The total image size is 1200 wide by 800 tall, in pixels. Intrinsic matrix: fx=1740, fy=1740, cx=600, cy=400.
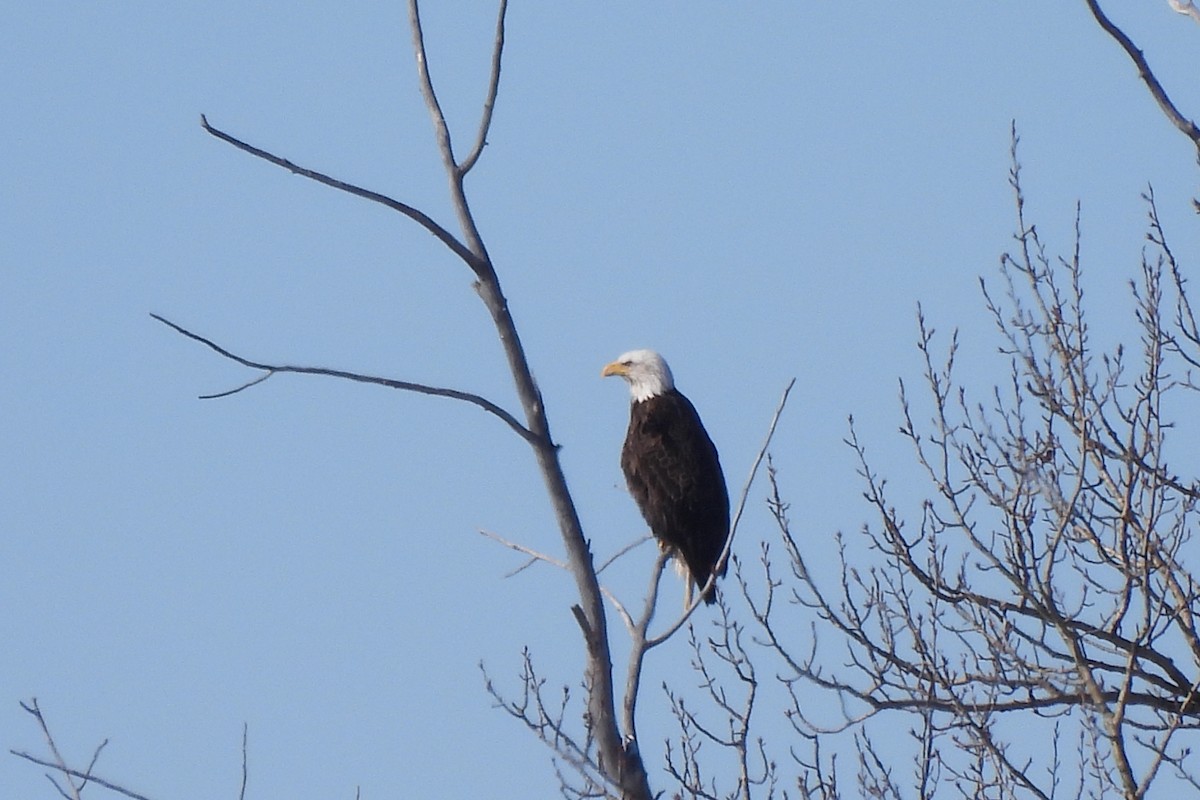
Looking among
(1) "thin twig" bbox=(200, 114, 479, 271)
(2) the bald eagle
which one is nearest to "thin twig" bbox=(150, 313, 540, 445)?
(1) "thin twig" bbox=(200, 114, 479, 271)

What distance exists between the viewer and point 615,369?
8.44 meters

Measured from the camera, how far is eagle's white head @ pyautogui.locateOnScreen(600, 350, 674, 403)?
834cm

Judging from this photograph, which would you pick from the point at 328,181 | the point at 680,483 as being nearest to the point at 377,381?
the point at 328,181

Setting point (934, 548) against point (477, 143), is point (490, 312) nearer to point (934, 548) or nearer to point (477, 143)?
point (477, 143)

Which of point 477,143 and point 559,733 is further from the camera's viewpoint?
point 559,733

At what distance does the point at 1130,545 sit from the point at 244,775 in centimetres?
271

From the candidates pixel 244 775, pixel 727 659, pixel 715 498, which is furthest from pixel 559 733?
pixel 715 498

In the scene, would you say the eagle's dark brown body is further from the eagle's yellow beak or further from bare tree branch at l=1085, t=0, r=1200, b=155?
bare tree branch at l=1085, t=0, r=1200, b=155

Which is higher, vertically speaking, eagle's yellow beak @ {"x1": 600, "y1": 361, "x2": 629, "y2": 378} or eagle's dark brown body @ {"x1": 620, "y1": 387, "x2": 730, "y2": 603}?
eagle's yellow beak @ {"x1": 600, "y1": 361, "x2": 629, "y2": 378}

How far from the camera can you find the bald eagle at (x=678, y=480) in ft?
25.7

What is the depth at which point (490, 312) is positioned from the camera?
3.66 metres

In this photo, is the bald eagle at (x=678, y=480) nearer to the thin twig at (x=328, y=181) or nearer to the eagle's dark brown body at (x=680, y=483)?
the eagle's dark brown body at (x=680, y=483)

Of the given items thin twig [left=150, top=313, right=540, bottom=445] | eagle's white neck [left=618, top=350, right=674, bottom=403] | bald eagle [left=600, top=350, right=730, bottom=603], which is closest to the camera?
thin twig [left=150, top=313, right=540, bottom=445]

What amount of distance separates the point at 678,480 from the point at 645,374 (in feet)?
2.34
